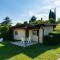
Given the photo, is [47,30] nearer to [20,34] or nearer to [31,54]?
[20,34]

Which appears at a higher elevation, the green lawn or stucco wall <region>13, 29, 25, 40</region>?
stucco wall <region>13, 29, 25, 40</region>

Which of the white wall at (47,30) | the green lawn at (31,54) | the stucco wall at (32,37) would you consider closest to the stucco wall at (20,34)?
the stucco wall at (32,37)

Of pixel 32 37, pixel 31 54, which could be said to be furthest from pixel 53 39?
pixel 31 54

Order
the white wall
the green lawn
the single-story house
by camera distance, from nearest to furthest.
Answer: the green lawn
the single-story house
the white wall

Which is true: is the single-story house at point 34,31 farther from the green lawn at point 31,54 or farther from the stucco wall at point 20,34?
the green lawn at point 31,54

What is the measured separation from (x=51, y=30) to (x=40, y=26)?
2.97 meters

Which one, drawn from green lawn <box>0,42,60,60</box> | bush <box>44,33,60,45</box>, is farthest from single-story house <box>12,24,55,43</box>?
green lawn <box>0,42,60,60</box>

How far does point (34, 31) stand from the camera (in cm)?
2772

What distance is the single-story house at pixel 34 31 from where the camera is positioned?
2586 centimetres

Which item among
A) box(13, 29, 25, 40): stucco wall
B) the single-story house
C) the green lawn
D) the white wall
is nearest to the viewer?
the green lawn

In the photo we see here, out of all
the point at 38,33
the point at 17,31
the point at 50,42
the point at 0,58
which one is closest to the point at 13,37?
the point at 17,31

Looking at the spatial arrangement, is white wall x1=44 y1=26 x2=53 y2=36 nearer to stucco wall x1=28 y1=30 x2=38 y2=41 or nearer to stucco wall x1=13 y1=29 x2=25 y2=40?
stucco wall x1=28 y1=30 x2=38 y2=41

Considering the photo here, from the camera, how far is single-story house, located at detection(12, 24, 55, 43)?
2586 centimetres

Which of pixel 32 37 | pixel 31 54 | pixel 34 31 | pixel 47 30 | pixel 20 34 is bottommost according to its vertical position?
pixel 31 54
